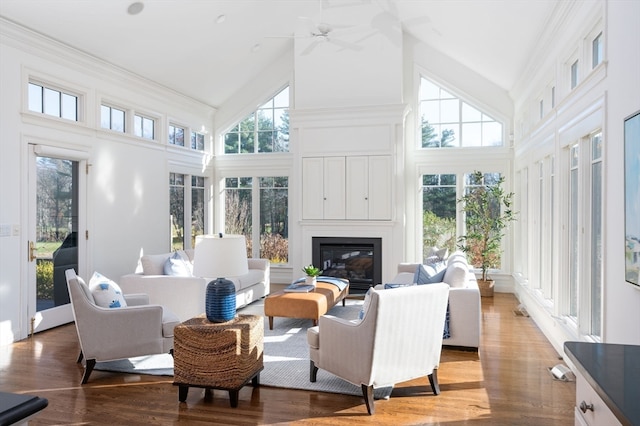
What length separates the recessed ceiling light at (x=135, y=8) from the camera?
5867 millimetres

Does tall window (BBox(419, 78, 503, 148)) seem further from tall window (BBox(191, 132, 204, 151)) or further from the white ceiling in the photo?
tall window (BBox(191, 132, 204, 151))

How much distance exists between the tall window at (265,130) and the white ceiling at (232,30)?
65cm

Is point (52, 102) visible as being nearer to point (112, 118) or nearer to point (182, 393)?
point (112, 118)

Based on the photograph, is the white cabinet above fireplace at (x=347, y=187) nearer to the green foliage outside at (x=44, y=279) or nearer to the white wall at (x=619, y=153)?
the green foliage outside at (x=44, y=279)

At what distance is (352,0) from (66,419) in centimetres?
751

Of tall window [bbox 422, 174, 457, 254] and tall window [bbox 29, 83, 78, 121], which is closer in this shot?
tall window [bbox 29, 83, 78, 121]

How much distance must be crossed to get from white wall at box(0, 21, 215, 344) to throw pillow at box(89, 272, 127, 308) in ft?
5.06

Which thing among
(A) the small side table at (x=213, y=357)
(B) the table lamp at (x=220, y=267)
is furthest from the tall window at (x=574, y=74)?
(A) the small side table at (x=213, y=357)

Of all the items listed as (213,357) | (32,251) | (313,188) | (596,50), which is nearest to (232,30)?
(313,188)

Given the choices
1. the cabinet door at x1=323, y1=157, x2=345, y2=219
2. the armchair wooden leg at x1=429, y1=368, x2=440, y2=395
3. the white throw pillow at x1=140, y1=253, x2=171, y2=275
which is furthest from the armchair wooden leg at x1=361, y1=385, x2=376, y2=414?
the cabinet door at x1=323, y1=157, x2=345, y2=219

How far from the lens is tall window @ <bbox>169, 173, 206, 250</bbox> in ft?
28.1

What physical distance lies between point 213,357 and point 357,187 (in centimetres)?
519

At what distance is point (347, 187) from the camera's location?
837 centimetres

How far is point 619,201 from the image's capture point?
3197 millimetres
